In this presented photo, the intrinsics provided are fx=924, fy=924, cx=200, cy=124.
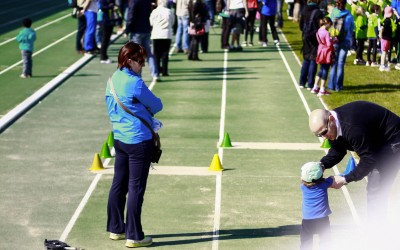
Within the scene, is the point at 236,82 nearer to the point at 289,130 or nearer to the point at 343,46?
the point at 343,46

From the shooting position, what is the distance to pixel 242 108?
62.8 ft

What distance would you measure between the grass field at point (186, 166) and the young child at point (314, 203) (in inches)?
43.2

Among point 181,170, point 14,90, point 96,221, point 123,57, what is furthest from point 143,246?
point 14,90

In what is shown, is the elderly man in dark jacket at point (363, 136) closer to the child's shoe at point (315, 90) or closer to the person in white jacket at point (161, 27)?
the child's shoe at point (315, 90)

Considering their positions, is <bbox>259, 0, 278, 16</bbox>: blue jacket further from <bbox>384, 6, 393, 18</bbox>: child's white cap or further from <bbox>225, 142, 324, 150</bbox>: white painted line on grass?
<bbox>225, 142, 324, 150</bbox>: white painted line on grass

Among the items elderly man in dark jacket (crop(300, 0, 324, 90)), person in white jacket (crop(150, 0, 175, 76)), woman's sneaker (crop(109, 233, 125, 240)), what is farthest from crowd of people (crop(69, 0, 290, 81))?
woman's sneaker (crop(109, 233, 125, 240))

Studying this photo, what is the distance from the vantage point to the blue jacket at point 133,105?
9992mm

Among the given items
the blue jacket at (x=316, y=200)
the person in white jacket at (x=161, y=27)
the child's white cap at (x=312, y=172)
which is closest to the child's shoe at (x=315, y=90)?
the person in white jacket at (x=161, y=27)

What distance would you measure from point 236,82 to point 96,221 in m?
11.6

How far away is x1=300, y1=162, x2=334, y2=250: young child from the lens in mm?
9148

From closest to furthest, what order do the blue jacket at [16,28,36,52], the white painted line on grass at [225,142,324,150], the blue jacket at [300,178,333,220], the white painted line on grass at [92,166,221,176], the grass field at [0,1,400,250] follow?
the blue jacket at [300,178,333,220]
the grass field at [0,1,400,250]
the white painted line on grass at [92,166,221,176]
the white painted line on grass at [225,142,324,150]
the blue jacket at [16,28,36,52]

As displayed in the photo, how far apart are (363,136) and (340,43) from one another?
12286 mm

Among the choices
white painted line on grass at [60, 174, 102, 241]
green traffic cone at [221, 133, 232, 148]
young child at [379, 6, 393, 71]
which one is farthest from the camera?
young child at [379, 6, 393, 71]

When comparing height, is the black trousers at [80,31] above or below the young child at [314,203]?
below
